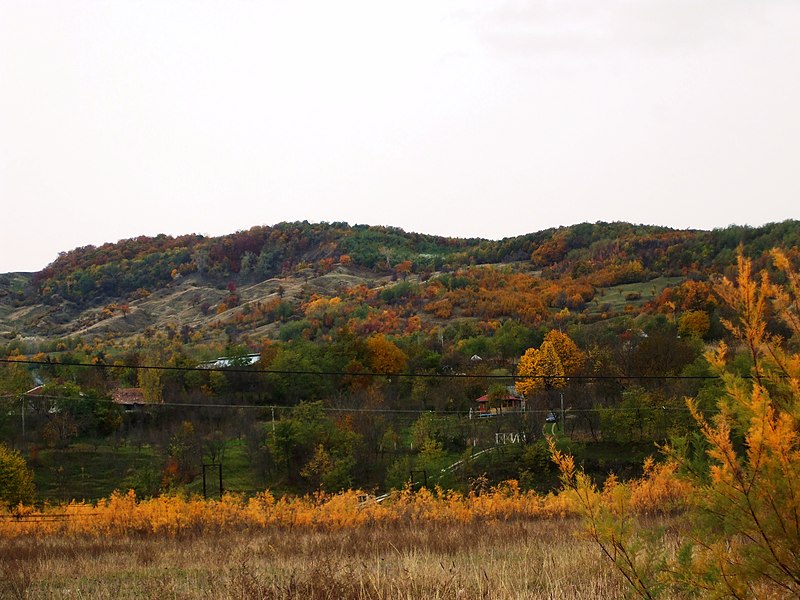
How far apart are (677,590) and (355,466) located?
5030 centimetres

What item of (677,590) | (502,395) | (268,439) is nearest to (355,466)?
(268,439)

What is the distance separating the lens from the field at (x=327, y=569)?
21.3 ft

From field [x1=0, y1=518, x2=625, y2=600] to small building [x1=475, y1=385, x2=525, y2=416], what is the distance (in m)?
54.8

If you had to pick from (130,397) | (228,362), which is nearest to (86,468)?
(130,397)

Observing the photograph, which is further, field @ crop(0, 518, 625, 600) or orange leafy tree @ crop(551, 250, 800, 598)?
field @ crop(0, 518, 625, 600)

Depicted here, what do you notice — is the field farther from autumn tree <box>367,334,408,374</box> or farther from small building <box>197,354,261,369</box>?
autumn tree <box>367,334,408,374</box>

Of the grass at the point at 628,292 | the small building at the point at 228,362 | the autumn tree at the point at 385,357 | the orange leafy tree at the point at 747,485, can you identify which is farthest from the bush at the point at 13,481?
the grass at the point at 628,292

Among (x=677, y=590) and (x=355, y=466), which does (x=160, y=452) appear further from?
(x=677, y=590)

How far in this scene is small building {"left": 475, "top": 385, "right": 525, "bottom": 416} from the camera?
7144cm

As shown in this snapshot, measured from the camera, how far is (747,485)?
4.80 m

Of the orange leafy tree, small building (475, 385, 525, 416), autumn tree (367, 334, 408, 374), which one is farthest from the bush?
autumn tree (367, 334, 408, 374)

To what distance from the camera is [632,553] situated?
5.06m

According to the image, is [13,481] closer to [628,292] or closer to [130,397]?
[130,397]

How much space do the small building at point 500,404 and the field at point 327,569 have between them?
2156 inches
